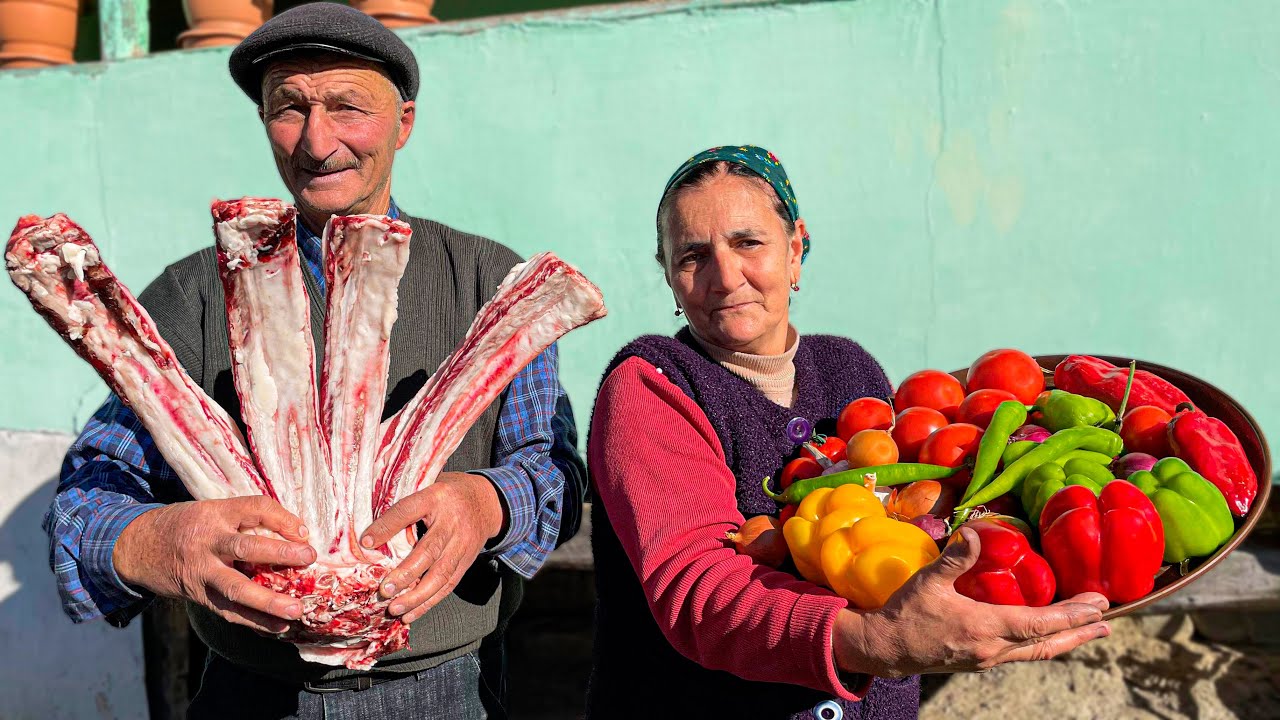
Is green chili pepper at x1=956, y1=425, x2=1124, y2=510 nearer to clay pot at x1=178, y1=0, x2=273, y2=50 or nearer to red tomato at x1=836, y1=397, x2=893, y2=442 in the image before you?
red tomato at x1=836, y1=397, x2=893, y2=442

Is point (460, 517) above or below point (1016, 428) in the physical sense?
below

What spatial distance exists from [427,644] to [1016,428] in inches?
48.7

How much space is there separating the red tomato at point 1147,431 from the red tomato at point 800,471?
0.62 meters

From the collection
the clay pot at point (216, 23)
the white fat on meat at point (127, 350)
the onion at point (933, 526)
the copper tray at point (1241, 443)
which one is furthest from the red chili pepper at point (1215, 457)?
the clay pot at point (216, 23)

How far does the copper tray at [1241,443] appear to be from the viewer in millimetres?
1670

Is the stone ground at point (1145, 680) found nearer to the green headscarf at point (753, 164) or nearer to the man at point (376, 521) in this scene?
the man at point (376, 521)

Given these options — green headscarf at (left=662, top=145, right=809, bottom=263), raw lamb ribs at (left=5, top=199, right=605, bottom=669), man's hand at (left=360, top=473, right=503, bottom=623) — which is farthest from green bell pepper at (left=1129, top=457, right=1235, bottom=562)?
man's hand at (left=360, top=473, right=503, bottom=623)

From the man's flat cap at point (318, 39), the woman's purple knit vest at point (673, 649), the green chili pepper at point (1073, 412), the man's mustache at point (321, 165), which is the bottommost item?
the woman's purple knit vest at point (673, 649)

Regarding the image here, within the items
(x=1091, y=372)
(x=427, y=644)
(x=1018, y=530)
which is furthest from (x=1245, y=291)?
(x=427, y=644)

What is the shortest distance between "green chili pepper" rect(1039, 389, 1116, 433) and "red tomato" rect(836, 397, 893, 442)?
0.31 meters

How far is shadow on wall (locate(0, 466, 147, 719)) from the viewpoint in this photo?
398 centimetres

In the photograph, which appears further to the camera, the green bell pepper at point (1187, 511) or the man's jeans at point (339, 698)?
the man's jeans at point (339, 698)

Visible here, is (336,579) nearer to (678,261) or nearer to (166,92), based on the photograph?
(678,261)

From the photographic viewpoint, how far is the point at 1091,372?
2078mm
